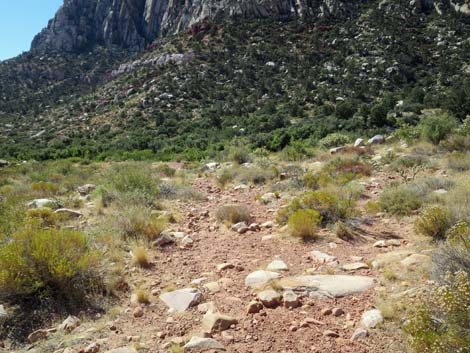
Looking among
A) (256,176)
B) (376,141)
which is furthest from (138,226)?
(376,141)

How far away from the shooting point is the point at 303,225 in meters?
5.70

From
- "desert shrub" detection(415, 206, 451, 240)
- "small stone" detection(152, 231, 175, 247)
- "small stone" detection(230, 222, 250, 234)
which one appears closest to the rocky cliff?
"small stone" detection(230, 222, 250, 234)

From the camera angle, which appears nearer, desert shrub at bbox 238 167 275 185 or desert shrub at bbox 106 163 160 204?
desert shrub at bbox 106 163 160 204

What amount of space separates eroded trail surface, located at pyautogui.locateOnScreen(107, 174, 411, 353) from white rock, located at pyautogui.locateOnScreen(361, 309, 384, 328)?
6 cm

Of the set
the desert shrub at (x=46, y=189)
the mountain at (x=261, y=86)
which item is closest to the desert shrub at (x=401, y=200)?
the desert shrub at (x=46, y=189)

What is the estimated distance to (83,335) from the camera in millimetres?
3482

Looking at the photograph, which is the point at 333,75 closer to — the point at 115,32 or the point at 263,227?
A: the point at 263,227

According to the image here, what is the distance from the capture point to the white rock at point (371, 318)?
3230 mm

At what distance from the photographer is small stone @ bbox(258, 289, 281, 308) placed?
12.4 feet

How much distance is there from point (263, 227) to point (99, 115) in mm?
39374

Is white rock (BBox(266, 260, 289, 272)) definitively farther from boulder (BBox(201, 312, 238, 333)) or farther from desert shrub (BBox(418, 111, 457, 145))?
desert shrub (BBox(418, 111, 457, 145))

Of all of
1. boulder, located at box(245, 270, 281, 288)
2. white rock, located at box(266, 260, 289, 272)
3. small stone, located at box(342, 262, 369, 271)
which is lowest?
small stone, located at box(342, 262, 369, 271)

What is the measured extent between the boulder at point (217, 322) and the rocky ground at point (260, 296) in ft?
0.03

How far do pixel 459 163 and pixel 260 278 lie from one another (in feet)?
22.8
